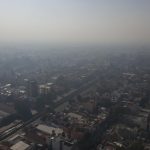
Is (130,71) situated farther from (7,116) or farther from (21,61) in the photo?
(7,116)

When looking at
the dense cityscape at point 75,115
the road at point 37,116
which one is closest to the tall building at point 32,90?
the dense cityscape at point 75,115

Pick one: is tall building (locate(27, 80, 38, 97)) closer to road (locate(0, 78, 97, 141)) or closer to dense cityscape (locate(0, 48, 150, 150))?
dense cityscape (locate(0, 48, 150, 150))

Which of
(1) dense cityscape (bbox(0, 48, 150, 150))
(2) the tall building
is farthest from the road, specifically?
(2) the tall building

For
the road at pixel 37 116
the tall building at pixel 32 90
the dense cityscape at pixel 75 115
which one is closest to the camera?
the dense cityscape at pixel 75 115

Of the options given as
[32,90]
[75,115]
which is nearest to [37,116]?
[75,115]

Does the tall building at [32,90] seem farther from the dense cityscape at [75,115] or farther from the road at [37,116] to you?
the road at [37,116]

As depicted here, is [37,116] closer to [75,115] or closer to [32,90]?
[75,115]

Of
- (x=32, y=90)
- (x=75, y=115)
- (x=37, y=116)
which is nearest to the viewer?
(x=75, y=115)

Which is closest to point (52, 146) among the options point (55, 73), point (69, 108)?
point (69, 108)

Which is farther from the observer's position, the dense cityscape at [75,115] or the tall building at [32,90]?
the tall building at [32,90]

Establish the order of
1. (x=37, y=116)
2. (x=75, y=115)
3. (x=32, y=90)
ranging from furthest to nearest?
(x=32, y=90)
(x=37, y=116)
(x=75, y=115)

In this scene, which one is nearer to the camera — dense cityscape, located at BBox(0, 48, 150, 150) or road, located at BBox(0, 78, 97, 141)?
dense cityscape, located at BBox(0, 48, 150, 150)
